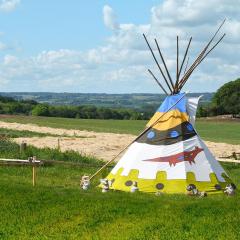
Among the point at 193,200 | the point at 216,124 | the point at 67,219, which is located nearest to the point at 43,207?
the point at 67,219

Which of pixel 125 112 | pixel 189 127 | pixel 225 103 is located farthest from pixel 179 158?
pixel 125 112

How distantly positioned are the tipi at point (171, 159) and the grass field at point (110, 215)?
85 centimetres

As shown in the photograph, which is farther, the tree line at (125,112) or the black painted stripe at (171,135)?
the tree line at (125,112)

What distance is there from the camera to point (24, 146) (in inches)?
928

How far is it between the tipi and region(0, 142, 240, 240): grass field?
0.85 metres

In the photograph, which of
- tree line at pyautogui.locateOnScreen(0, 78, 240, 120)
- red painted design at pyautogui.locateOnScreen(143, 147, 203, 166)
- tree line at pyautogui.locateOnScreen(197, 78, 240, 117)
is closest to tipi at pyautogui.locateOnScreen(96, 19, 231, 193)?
red painted design at pyautogui.locateOnScreen(143, 147, 203, 166)

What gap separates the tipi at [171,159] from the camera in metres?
14.4

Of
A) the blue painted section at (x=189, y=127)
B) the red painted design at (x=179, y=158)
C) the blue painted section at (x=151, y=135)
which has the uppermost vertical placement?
the blue painted section at (x=189, y=127)

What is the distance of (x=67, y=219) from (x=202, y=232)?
263 cm

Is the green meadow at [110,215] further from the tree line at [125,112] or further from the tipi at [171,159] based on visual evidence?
the tree line at [125,112]

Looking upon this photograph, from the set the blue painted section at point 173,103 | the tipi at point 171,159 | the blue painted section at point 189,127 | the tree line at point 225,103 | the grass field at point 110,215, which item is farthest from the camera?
the tree line at point 225,103

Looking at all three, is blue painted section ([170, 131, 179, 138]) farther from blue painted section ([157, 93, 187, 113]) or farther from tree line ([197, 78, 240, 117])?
tree line ([197, 78, 240, 117])

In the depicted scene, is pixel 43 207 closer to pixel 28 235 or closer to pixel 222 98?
pixel 28 235

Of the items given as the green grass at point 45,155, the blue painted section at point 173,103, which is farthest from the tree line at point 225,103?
the blue painted section at point 173,103
